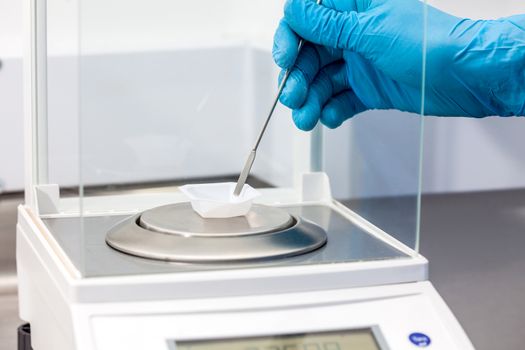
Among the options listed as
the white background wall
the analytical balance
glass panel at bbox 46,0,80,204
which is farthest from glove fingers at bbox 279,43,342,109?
the white background wall

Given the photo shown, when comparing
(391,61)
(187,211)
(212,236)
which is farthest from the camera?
(391,61)

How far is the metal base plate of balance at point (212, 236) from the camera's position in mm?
904

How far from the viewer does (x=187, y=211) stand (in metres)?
1.06

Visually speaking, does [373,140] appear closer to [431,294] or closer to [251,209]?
[251,209]

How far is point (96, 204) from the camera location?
111 cm

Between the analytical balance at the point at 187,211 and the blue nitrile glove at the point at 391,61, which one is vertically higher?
the blue nitrile glove at the point at 391,61

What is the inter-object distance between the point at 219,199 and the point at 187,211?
47 mm

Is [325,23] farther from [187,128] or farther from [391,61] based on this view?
[187,128]

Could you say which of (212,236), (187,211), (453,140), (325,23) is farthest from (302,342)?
(453,140)

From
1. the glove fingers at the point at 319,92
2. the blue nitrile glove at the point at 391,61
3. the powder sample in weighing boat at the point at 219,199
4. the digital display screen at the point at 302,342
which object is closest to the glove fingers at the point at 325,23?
the blue nitrile glove at the point at 391,61

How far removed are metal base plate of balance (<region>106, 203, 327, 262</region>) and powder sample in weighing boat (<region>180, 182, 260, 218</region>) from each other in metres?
0.01

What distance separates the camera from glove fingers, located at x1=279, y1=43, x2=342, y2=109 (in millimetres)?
1193

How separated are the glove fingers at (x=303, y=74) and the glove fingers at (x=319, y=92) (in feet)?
0.04

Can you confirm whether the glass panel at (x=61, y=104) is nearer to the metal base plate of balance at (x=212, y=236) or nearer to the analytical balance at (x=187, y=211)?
the analytical balance at (x=187, y=211)
